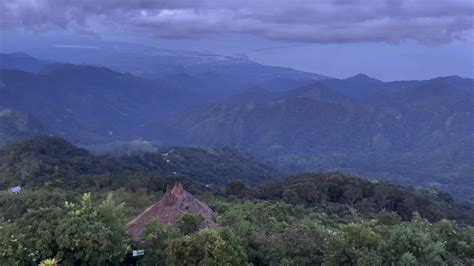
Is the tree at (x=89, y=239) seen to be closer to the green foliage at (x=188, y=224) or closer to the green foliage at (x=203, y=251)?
the green foliage at (x=203, y=251)

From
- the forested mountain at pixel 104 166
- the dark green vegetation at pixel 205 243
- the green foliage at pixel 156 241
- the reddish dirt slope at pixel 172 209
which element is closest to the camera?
the dark green vegetation at pixel 205 243

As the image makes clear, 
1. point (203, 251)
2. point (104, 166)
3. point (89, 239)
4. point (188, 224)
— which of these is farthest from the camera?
point (104, 166)

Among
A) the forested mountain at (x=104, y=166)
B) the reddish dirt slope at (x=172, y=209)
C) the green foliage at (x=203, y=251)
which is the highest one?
the green foliage at (x=203, y=251)

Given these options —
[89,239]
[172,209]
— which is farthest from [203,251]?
[172,209]

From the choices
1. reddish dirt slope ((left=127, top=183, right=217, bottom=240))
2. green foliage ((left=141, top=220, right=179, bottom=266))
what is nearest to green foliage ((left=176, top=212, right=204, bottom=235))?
green foliage ((left=141, top=220, right=179, bottom=266))

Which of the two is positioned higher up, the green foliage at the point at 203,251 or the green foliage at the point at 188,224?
the green foliage at the point at 203,251

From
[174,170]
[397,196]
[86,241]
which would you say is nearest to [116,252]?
[86,241]

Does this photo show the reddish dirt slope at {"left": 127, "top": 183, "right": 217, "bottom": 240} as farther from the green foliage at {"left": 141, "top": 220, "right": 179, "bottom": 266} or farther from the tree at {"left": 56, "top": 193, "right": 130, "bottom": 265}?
the tree at {"left": 56, "top": 193, "right": 130, "bottom": 265}

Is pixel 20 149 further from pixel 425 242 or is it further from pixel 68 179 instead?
pixel 425 242

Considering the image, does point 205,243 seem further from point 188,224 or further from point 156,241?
point 188,224

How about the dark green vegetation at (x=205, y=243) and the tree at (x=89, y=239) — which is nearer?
the dark green vegetation at (x=205, y=243)

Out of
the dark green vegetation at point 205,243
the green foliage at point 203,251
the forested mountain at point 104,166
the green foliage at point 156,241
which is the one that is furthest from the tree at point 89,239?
the forested mountain at point 104,166
